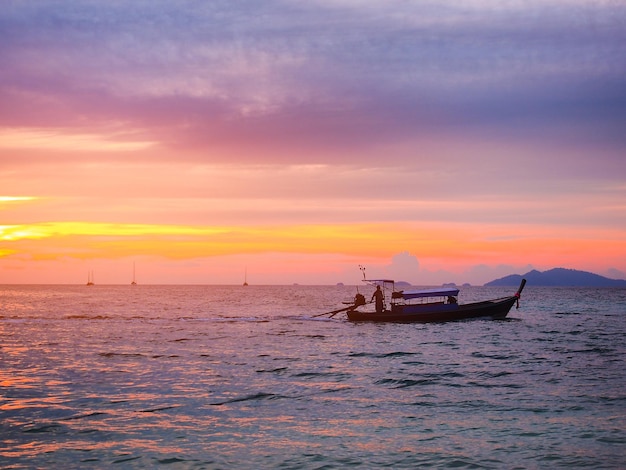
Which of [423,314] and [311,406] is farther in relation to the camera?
[423,314]

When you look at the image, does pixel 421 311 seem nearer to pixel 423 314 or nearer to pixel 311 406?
pixel 423 314

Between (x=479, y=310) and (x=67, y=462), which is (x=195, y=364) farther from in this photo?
(x=479, y=310)

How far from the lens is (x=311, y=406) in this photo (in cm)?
2338

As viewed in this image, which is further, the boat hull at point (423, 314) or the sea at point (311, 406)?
the boat hull at point (423, 314)

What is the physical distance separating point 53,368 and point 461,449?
24.3m

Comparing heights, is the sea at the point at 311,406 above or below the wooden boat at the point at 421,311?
below

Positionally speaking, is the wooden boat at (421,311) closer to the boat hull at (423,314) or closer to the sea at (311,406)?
the boat hull at (423,314)

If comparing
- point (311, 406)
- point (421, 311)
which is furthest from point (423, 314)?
point (311, 406)

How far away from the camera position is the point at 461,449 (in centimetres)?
1733

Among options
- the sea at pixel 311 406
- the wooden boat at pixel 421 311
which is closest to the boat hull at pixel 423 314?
the wooden boat at pixel 421 311

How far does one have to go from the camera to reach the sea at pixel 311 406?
55.0 ft

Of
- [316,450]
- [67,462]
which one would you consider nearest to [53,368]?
[67,462]

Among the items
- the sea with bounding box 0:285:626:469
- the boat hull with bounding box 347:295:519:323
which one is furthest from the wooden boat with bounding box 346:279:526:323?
the sea with bounding box 0:285:626:469

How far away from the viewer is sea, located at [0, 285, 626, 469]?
1675 centimetres
